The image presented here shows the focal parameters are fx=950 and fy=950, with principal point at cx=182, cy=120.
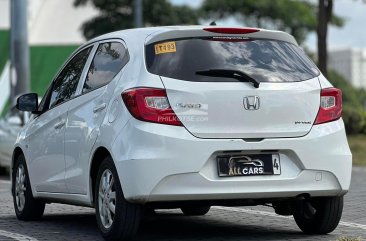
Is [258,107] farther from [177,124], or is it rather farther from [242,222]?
A: [242,222]

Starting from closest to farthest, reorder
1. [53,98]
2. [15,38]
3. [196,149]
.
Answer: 1. [196,149]
2. [53,98]
3. [15,38]

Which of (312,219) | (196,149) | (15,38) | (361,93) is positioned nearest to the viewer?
(196,149)

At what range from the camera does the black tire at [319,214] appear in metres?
7.65

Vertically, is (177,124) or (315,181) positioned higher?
(177,124)

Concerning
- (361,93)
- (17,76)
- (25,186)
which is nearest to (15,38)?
(17,76)

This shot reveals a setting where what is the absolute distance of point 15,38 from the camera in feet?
76.0

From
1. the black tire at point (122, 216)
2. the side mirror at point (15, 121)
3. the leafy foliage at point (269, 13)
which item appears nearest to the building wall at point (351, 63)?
the leafy foliage at point (269, 13)

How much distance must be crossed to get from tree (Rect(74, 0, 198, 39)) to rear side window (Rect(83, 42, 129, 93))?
4589 cm

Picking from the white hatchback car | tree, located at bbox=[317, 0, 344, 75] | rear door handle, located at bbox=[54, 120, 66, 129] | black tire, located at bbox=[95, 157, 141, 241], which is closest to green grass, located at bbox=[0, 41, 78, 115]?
tree, located at bbox=[317, 0, 344, 75]

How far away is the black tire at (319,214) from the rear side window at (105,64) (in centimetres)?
190

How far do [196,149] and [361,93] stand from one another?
288ft

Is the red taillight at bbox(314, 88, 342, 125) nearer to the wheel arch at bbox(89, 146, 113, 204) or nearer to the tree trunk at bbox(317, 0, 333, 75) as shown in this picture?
the wheel arch at bbox(89, 146, 113, 204)

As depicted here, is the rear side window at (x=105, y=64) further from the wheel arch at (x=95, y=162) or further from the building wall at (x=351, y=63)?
the building wall at (x=351, y=63)

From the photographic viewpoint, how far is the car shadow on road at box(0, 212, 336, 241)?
7.87 meters
